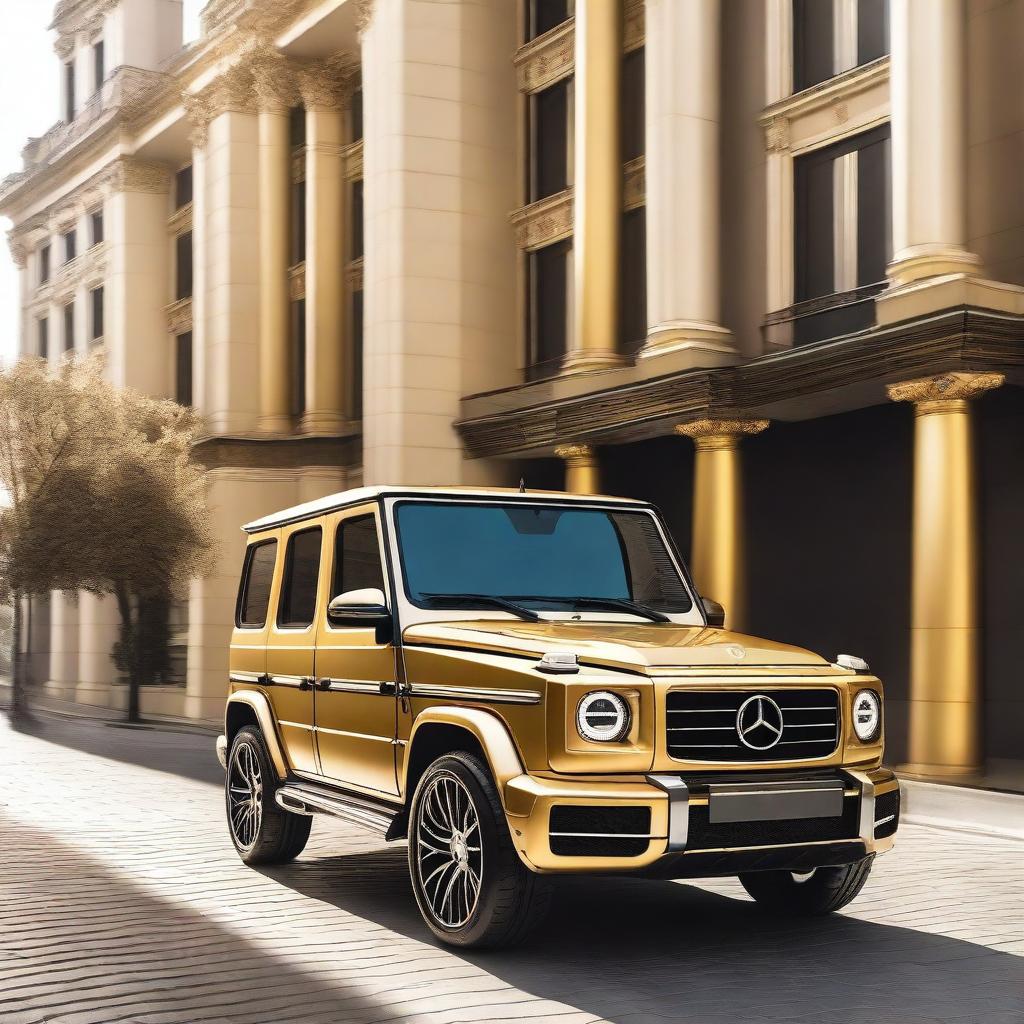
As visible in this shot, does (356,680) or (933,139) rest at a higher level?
(933,139)

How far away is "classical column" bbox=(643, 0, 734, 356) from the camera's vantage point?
19656 mm

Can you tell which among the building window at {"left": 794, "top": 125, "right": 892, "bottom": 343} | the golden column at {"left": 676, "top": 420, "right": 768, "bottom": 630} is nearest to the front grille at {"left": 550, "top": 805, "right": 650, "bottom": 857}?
the golden column at {"left": 676, "top": 420, "right": 768, "bottom": 630}

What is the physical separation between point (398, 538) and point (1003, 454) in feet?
39.5

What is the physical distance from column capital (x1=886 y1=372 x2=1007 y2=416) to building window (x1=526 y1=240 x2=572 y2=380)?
10.1 metres

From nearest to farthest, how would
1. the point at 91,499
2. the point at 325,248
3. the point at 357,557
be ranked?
the point at 357,557 → the point at 91,499 → the point at 325,248

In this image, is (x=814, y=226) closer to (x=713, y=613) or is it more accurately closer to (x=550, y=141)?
(x=550, y=141)

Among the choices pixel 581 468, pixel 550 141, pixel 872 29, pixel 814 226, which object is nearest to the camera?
pixel 872 29

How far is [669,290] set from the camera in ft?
64.8

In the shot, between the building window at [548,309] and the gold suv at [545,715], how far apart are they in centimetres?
1661

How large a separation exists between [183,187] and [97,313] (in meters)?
4.88

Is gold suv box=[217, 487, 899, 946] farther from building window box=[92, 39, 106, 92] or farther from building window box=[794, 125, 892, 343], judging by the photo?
building window box=[92, 39, 106, 92]

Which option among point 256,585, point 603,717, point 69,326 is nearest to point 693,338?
point 256,585

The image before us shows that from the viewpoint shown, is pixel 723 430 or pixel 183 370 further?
pixel 183 370

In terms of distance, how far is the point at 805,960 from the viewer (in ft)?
21.0
